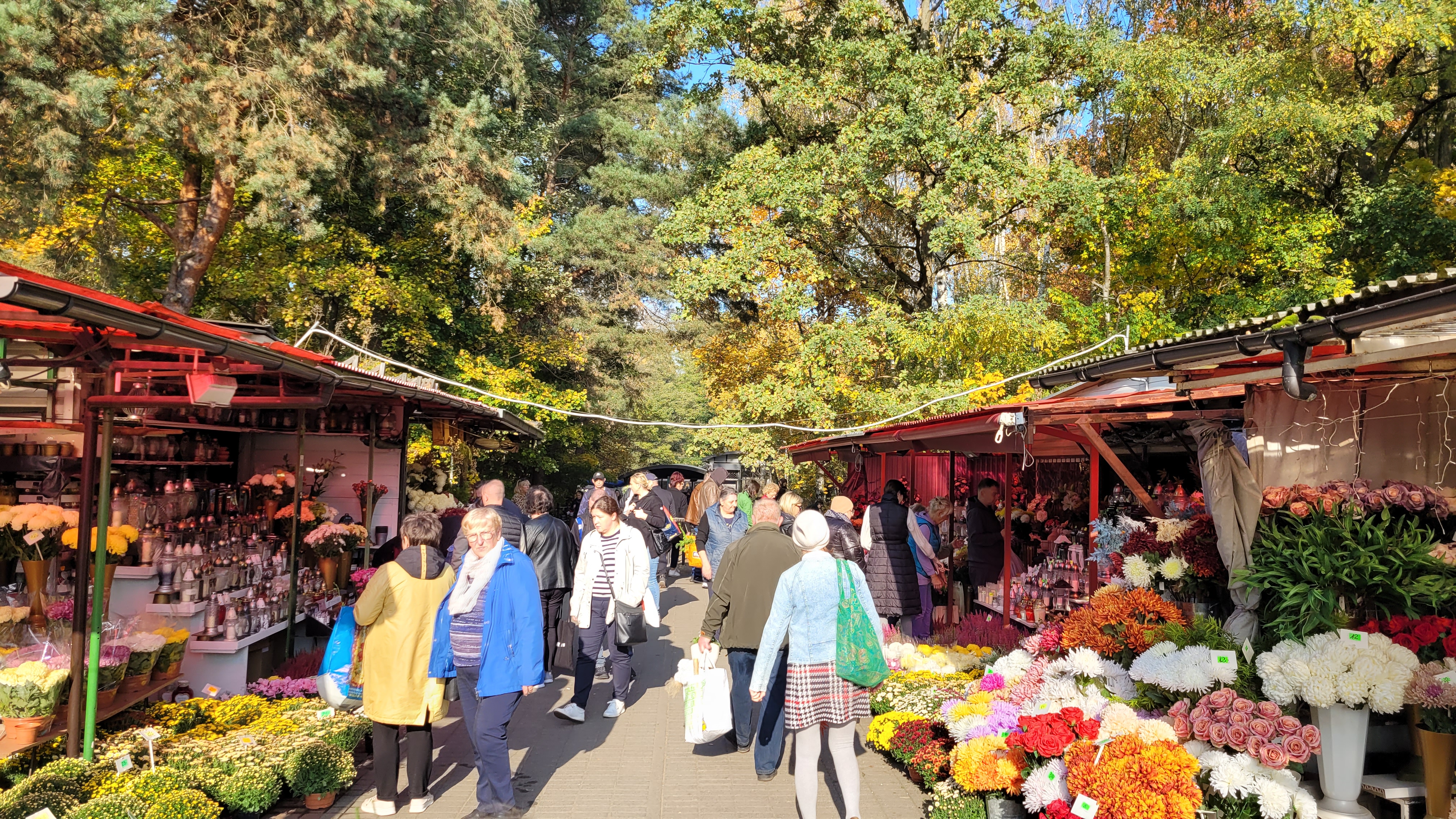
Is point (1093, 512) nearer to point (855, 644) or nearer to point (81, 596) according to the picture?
point (855, 644)

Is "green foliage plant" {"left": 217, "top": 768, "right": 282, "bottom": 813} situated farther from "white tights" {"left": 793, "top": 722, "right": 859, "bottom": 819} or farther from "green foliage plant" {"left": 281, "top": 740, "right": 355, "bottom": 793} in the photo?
"white tights" {"left": 793, "top": 722, "right": 859, "bottom": 819}

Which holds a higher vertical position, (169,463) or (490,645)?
(169,463)

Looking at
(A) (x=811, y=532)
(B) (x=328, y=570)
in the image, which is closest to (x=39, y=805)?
(A) (x=811, y=532)

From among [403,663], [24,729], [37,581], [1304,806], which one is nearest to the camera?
[1304,806]

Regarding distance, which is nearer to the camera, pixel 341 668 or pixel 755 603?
pixel 755 603

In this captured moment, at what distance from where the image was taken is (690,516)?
719 inches

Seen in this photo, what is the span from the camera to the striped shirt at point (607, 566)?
7492 millimetres

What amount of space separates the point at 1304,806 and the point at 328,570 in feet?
26.5

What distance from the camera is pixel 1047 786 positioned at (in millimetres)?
4664

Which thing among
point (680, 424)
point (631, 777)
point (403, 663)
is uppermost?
point (680, 424)

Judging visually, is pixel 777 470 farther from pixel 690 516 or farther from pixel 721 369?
pixel 690 516

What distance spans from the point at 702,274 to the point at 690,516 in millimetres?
5080

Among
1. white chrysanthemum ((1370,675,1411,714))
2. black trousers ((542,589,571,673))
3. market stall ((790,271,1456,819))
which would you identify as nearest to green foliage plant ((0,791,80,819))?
black trousers ((542,589,571,673))

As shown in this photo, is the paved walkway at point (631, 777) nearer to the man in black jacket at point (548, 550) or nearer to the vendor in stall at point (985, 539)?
the man in black jacket at point (548, 550)
